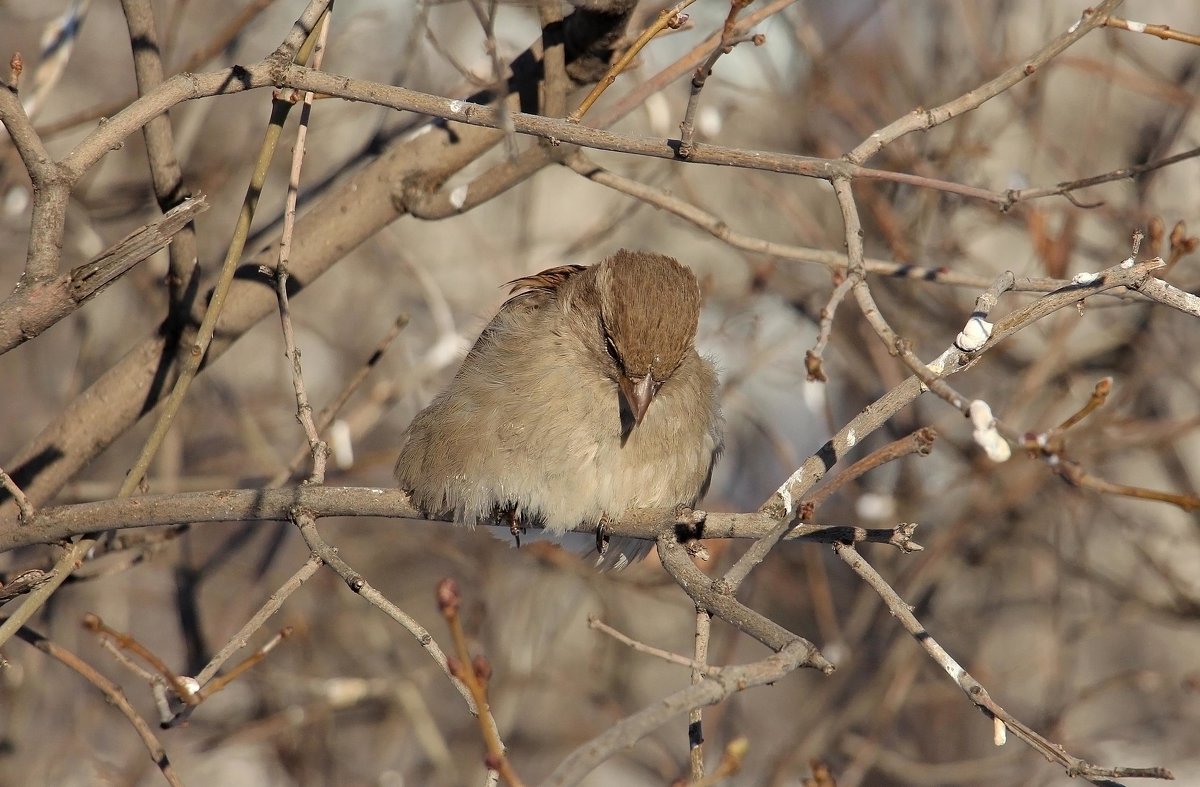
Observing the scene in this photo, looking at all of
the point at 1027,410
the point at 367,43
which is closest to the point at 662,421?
the point at 1027,410

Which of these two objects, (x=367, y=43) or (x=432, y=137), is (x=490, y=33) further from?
(x=367, y=43)

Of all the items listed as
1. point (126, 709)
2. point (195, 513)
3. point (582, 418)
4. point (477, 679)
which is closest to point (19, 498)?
point (195, 513)

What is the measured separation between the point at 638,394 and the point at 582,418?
0.24 metres

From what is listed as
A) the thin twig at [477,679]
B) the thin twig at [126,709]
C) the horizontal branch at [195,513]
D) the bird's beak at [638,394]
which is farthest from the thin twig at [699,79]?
the thin twig at [126,709]

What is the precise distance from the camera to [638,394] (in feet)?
12.0

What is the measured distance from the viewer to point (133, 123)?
260 centimetres

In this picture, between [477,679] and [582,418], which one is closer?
[477,679]

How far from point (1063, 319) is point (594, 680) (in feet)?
11.0

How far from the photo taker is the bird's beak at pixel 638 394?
3.65 meters

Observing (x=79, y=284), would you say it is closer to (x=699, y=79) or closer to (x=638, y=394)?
(x=699, y=79)

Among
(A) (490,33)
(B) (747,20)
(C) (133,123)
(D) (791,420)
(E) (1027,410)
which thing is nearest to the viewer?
(C) (133,123)

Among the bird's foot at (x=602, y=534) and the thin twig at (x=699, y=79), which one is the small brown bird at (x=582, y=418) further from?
the thin twig at (x=699, y=79)

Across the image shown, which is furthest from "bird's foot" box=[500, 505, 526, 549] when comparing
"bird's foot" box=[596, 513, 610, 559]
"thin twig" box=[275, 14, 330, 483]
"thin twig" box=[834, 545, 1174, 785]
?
"thin twig" box=[834, 545, 1174, 785]

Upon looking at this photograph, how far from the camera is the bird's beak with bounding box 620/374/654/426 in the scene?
3.65 m
